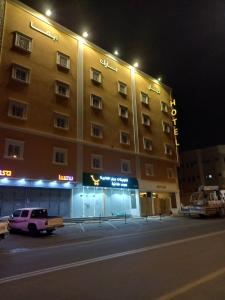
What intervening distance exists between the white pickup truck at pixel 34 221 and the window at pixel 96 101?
1757 centimetres

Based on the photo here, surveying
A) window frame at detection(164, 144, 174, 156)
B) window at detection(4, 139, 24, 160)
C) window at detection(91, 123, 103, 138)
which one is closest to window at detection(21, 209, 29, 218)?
window at detection(4, 139, 24, 160)

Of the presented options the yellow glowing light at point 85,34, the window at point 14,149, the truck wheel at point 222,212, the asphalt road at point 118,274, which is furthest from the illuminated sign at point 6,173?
the truck wheel at point 222,212

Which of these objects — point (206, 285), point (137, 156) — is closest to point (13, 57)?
point (137, 156)

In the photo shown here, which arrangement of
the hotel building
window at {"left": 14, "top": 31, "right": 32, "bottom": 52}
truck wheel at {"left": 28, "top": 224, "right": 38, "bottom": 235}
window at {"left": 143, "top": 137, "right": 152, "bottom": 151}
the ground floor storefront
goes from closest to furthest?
truck wheel at {"left": 28, "top": 224, "right": 38, "bottom": 235}, the ground floor storefront, the hotel building, window at {"left": 14, "top": 31, "right": 32, "bottom": 52}, window at {"left": 143, "top": 137, "right": 152, "bottom": 151}

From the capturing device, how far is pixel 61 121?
3055cm

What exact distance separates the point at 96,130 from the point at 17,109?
10080 millimetres

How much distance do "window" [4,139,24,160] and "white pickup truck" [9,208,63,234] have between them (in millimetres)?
6702

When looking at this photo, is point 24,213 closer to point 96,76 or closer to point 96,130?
point 96,130

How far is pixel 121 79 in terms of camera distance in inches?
1570

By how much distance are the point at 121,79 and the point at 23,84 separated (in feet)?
52.1

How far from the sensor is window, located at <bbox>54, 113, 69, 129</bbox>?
98.5ft

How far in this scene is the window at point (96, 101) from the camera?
34.5 metres

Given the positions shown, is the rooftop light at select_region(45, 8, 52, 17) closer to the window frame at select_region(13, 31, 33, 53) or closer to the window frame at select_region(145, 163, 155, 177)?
the window frame at select_region(13, 31, 33, 53)

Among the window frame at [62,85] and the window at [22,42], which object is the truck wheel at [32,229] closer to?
the window frame at [62,85]
